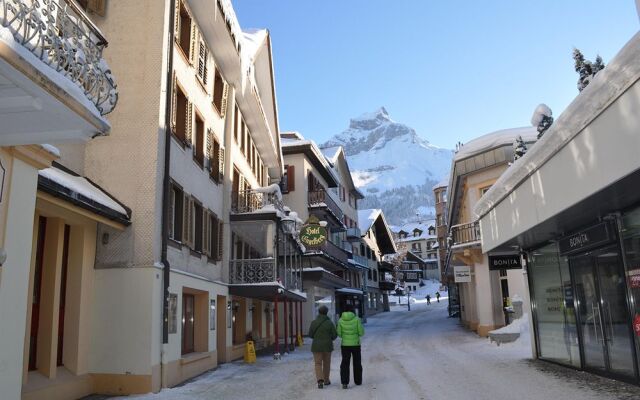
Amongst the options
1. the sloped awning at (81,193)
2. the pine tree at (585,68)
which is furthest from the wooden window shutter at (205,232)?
the pine tree at (585,68)

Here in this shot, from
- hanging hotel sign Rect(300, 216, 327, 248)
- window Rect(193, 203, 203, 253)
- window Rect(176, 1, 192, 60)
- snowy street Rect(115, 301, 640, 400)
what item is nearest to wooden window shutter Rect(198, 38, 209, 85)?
window Rect(176, 1, 192, 60)

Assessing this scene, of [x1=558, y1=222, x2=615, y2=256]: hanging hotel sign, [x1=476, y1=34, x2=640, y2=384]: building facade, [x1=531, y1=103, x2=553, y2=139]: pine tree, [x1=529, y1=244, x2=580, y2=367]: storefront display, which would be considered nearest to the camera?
[x1=476, y1=34, x2=640, y2=384]: building facade

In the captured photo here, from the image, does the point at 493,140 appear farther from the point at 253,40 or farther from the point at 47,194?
the point at 47,194

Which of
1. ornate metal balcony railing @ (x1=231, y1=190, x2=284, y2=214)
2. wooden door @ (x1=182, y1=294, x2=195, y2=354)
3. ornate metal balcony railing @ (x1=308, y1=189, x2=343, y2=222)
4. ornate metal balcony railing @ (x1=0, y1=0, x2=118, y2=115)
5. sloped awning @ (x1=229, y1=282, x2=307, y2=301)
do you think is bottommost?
wooden door @ (x1=182, y1=294, x2=195, y2=354)

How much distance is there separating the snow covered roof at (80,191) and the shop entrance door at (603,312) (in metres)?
9.36

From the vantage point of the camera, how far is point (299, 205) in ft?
110

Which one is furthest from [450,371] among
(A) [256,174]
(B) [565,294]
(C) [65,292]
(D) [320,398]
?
(A) [256,174]

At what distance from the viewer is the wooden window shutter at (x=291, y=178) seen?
1332 inches

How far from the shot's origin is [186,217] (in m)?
14.3

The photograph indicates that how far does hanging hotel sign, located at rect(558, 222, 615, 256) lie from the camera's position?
31.9 feet

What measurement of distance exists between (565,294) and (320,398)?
6262 mm

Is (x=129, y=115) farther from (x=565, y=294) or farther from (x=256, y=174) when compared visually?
(x=256, y=174)

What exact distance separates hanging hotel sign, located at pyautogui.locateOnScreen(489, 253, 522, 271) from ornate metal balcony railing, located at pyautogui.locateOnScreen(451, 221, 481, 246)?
27.3 feet

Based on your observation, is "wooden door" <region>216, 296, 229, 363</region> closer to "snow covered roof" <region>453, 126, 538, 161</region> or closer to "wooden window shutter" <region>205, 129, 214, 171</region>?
"wooden window shutter" <region>205, 129, 214, 171</region>
